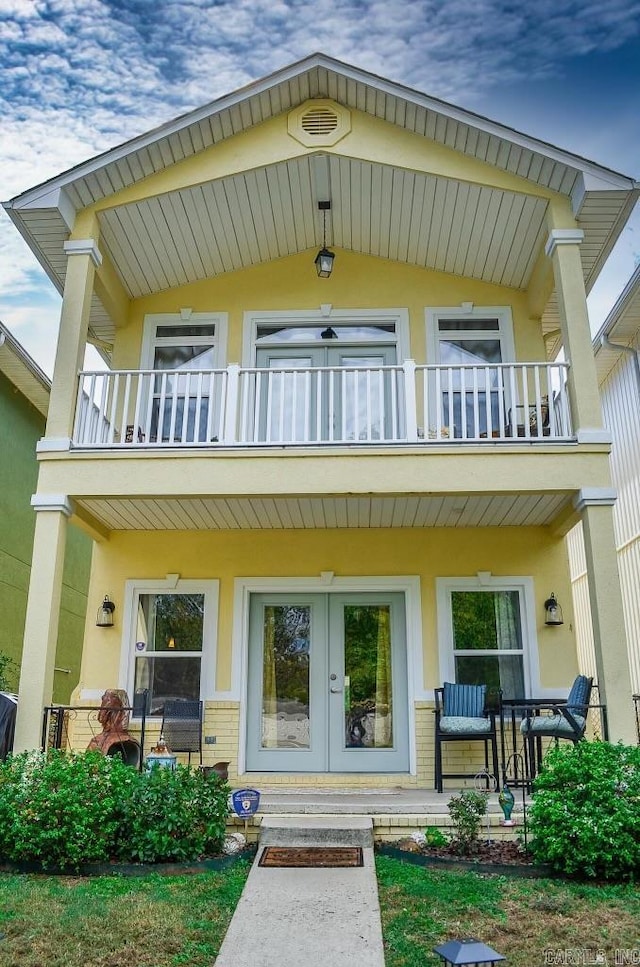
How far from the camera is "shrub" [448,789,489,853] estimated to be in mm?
5797

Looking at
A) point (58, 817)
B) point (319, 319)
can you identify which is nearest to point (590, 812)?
point (58, 817)

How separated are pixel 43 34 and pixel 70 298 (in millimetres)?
3506

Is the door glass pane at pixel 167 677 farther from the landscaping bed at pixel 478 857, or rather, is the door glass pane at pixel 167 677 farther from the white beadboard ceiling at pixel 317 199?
the white beadboard ceiling at pixel 317 199

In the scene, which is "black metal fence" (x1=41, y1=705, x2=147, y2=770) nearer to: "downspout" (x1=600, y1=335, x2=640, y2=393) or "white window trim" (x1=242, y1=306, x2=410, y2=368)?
"white window trim" (x1=242, y1=306, x2=410, y2=368)

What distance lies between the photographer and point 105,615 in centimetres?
894

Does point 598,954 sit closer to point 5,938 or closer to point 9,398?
point 5,938

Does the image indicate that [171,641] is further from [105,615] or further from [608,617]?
[608,617]

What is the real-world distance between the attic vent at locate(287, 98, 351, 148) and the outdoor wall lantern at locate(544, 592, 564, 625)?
539 cm

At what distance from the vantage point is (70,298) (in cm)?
779

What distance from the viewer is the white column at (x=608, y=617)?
259 inches

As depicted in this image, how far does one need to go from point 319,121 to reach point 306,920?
23.7ft

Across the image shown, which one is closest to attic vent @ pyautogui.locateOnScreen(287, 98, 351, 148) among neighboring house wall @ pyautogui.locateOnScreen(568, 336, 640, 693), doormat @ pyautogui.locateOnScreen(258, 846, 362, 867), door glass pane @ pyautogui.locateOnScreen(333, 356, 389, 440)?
door glass pane @ pyautogui.locateOnScreen(333, 356, 389, 440)

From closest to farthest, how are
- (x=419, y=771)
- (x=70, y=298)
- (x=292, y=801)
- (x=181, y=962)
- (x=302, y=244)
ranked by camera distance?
(x=181, y=962)
(x=292, y=801)
(x=70, y=298)
(x=419, y=771)
(x=302, y=244)

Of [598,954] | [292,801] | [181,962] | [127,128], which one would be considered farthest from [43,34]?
[598,954]
